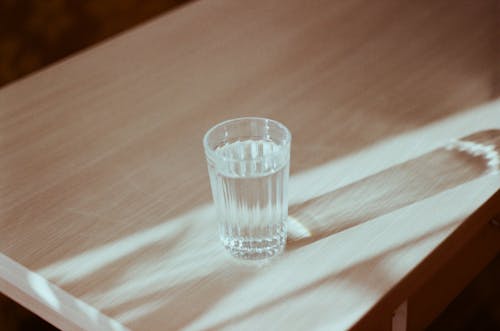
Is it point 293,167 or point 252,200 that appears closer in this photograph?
point 252,200

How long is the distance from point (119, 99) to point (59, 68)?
6.7 inches

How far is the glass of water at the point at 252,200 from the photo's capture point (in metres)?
0.81

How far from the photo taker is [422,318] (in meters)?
1.09

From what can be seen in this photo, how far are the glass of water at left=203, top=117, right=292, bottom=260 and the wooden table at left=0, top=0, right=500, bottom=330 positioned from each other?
0.07 feet

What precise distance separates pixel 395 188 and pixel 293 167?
13 cm

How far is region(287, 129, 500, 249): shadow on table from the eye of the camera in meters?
0.87

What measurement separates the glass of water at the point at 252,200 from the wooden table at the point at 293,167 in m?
0.02

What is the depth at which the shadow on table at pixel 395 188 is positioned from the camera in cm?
87

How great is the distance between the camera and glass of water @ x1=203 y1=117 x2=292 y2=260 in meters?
0.81

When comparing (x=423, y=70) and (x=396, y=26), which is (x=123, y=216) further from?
(x=396, y=26)

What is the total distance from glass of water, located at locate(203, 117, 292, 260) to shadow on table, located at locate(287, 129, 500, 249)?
3 centimetres

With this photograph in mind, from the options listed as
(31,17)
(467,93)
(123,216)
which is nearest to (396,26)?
(467,93)

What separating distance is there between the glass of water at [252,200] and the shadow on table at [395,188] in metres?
0.03

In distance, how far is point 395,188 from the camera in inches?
35.9
